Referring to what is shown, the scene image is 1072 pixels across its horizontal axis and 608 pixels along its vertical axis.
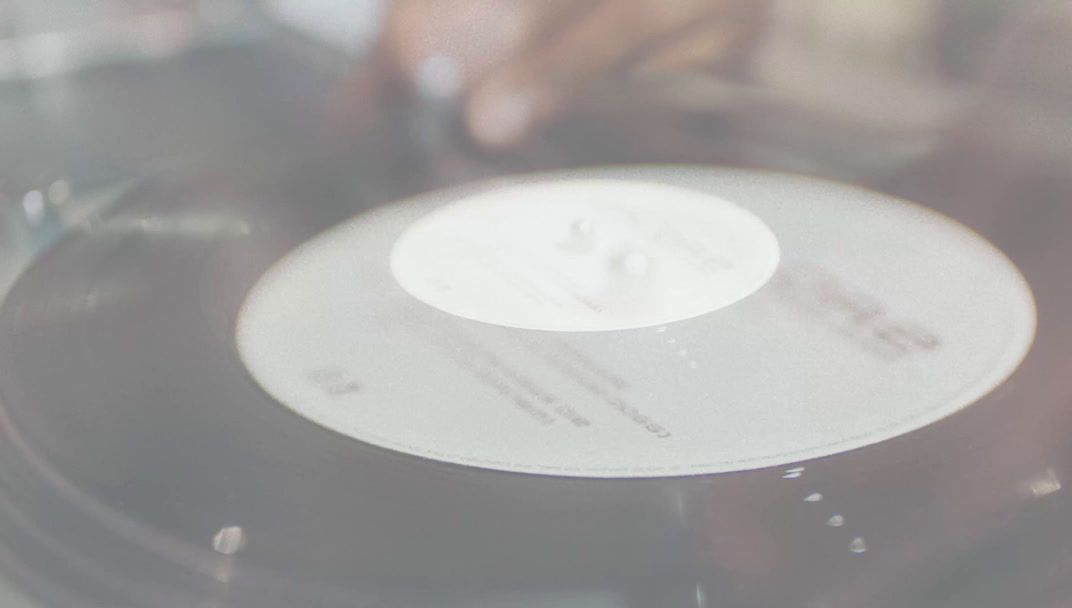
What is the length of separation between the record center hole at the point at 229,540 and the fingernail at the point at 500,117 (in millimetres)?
402

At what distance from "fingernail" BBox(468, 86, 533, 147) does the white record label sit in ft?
0.20

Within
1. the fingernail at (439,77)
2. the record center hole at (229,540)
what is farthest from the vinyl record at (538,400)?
the fingernail at (439,77)

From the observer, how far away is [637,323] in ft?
1.69

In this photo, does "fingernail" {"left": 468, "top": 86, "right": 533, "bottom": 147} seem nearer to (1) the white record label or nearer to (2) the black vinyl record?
(1) the white record label

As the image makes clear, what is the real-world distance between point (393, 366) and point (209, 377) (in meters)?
0.07

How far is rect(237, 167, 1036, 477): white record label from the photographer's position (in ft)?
1.41

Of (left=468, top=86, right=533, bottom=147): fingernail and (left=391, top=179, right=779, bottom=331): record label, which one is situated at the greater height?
(left=468, top=86, right=533, bottom=147): fingernail

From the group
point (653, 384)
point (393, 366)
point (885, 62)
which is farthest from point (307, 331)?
point (885, 62)

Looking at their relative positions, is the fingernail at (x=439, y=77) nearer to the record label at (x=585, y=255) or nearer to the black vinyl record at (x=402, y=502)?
the record label at (x=585, y=255)

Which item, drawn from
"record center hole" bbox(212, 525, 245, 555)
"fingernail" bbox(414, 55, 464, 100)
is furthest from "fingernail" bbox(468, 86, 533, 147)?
"record center hole" bbox(212, 525, 245, 555)

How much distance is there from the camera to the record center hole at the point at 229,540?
353 mm

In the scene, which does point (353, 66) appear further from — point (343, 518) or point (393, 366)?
point (343, 518)

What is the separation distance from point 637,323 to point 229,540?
22 cm

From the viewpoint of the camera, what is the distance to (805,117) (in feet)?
2.49
